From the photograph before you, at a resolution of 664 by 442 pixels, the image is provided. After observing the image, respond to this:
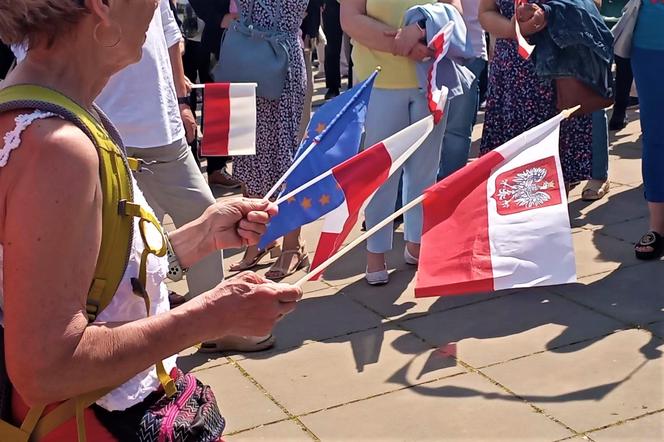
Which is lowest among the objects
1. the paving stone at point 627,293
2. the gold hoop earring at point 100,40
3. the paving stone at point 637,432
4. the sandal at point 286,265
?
the sandal at point 286,265

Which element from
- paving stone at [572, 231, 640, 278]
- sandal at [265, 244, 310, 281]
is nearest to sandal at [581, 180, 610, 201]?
paving stone at [572, 231, 640, 278]

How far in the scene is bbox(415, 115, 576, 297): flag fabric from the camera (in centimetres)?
338

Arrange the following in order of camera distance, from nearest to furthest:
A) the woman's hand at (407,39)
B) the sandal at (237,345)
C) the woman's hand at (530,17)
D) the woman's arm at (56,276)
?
the woman's arm at (56,276) < the sandal at (237,345) < the woman's hand at (407,39) < the woman's hand at (530,17)

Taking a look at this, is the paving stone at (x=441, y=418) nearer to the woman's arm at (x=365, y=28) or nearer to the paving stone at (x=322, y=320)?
the paving stone at (x=322, y=320)

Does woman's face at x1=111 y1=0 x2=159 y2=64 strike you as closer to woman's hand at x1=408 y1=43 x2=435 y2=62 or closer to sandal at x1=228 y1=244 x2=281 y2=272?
woman's hand at x1=408 y1=43 x2=435 y2=62

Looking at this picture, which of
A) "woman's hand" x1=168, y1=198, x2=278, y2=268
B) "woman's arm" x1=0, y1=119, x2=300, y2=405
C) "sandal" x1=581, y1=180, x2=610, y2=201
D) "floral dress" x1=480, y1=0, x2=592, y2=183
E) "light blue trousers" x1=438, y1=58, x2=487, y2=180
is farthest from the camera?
"sandal" x1=581, y1=180, x2=610, y2=201

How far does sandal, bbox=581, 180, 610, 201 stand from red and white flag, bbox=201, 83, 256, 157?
2955mm

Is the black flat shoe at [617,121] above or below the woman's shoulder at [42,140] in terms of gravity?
below

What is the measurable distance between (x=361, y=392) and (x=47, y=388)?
273 centimetres

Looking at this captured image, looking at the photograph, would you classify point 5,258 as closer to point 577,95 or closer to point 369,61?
point 369,61

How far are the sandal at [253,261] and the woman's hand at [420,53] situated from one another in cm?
154

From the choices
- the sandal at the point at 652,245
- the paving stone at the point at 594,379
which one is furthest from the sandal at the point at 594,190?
the paving stone at the point at 594,379

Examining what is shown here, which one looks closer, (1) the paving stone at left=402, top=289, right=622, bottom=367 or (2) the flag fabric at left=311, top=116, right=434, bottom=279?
(2) the flag fabric at left=311, top=116, right=434, bottom=279

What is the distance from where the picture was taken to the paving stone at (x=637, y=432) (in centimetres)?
373
